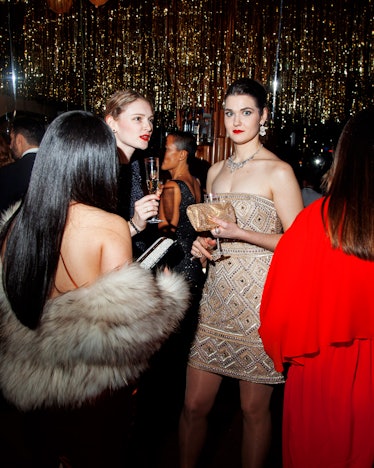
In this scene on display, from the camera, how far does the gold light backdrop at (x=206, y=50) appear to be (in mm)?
5332

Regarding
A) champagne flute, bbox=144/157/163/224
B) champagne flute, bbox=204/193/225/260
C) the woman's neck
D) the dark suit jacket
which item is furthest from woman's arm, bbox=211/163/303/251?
the dark suit jacket

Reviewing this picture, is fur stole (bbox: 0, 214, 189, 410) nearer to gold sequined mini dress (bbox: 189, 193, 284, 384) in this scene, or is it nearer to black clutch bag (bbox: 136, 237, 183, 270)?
black clutch bag (bbox: 136, 237, 183, 270)

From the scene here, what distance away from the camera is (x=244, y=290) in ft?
6.73

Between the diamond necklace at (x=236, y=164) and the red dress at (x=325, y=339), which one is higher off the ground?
the diamond necklace at (x=236, y=164)

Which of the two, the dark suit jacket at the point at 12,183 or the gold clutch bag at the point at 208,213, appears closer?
the gold clutch bag at the point at 208,213

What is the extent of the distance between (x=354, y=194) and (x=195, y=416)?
148 centimetres

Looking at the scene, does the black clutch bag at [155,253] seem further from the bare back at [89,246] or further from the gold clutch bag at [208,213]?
the bare back at [89,246]

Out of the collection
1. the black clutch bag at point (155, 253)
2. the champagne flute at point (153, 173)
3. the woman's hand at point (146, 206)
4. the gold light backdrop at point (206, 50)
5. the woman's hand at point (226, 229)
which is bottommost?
the black clutch bag at point (155, 253)

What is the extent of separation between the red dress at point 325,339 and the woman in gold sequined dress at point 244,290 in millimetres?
476

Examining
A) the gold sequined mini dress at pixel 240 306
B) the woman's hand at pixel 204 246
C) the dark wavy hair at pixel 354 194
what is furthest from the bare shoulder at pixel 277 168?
the dark wavy hair at pixel 354 194

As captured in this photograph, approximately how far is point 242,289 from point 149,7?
521 centimetres

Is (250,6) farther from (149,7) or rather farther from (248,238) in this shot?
(248,238)

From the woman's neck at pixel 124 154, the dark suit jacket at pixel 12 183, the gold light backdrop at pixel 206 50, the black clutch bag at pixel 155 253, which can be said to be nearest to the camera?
the black clutch bag at pixel 155 253

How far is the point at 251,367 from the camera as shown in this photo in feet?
6.68
